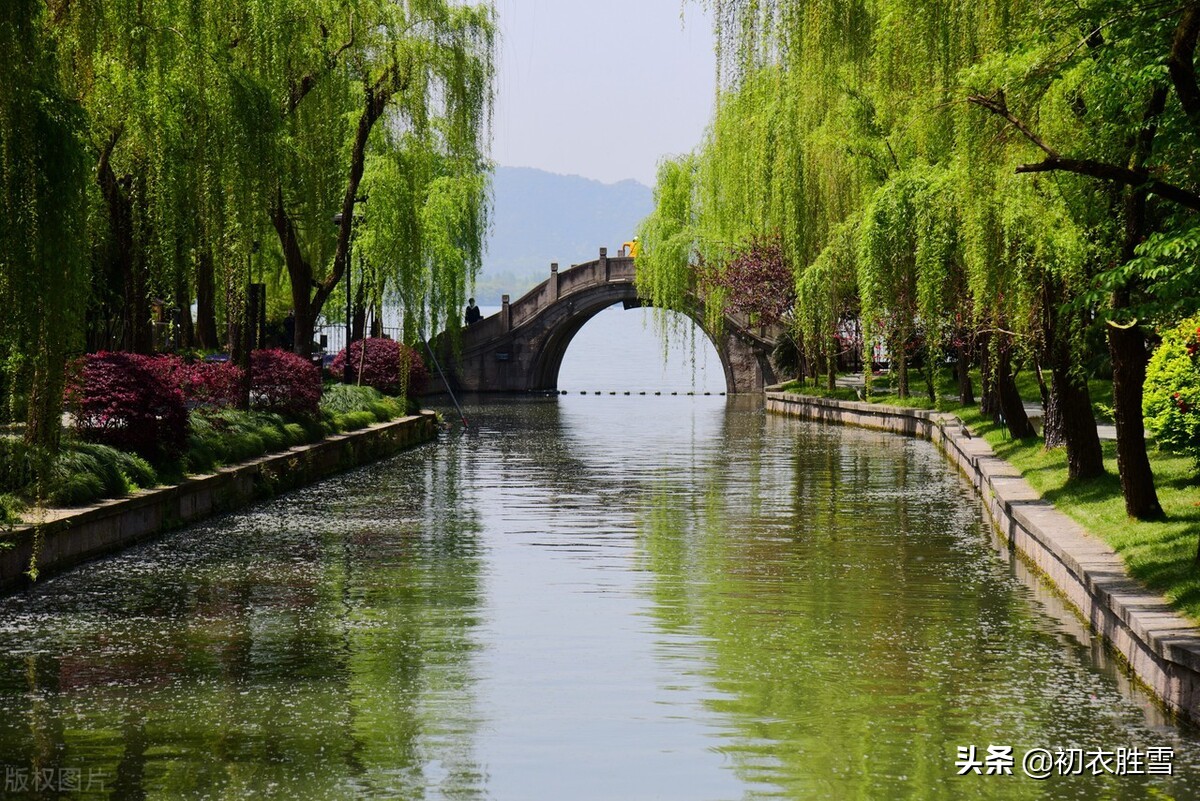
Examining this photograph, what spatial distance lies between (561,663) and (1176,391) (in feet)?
31.3

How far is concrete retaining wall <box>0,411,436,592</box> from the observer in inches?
529

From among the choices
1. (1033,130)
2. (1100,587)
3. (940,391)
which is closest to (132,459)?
(1033,130)

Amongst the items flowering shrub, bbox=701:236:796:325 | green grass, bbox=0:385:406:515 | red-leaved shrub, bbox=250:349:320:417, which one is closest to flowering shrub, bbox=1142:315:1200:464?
green grass, bbox=0:385:406:515

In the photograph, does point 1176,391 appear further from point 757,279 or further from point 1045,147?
point 757,279

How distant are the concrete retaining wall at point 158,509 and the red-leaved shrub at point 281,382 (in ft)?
2.65

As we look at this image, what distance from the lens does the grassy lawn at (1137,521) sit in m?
11.1

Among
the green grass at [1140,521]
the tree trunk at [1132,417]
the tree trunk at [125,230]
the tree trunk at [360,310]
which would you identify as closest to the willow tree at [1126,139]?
the tree trunk at [1132,417]

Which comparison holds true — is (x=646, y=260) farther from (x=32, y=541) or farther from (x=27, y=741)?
(x=27, y=741)

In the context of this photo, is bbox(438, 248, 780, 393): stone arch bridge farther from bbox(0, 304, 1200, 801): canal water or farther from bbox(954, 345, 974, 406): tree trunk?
bbox(0, 304, 1200, 801): canal water

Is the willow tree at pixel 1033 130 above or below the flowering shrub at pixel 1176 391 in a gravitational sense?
above

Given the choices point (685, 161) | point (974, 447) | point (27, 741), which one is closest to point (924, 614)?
point (27, 741)

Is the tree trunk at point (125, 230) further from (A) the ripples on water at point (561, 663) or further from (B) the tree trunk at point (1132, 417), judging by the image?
(B) the tree trunk at point (1132, 417)

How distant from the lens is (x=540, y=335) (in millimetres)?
66125

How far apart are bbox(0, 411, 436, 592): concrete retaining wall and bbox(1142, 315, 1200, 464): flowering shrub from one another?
35.0 feet
